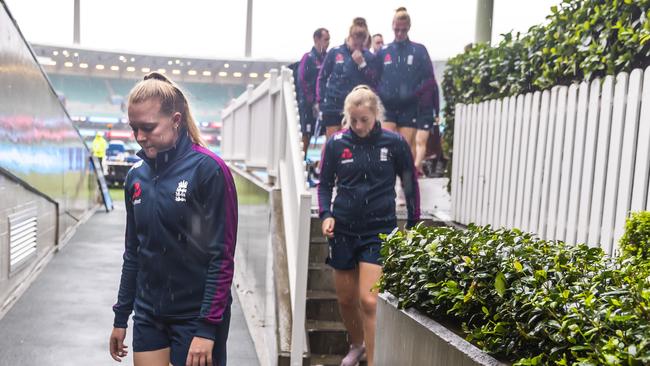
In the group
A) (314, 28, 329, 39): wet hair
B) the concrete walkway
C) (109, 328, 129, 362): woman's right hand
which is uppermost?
(314, 28, 329, 39): wet hair

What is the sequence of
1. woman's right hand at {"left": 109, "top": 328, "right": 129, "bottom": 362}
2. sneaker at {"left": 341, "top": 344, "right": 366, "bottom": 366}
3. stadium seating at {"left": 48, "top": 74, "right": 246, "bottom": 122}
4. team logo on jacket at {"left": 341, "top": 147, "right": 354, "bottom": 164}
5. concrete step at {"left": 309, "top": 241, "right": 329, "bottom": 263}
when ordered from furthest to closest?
stadium seating at {"left": 48, "top": 74, "right": 246, "bottom": 122}
concrete step at {"left": 309, "top": 241, "right": 329, "bottom": 263}
sneaker at {"left": 341, "top": 344, "right": 366, "bottom": 366}
team logo on jacket at {"left": 341, "top": 147, "right": 354, "bottom": 164}
woman's right hand at {"left": 109, "top": 328, "right": 129, "bottom": 362}

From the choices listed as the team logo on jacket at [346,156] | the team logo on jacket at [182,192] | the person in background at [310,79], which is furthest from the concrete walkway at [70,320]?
the team logo on jacket at [182,192]

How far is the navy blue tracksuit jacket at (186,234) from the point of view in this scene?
271cm

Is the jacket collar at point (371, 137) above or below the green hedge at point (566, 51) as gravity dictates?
below

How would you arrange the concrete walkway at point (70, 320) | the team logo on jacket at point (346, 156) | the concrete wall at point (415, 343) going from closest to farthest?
the concrete wall at point (415, 343)
the team logo on jacket at point (346, 156)
the concrete walkway at point (70, 320)

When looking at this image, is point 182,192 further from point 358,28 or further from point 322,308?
point 358,28

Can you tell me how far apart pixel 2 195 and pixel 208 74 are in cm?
4449

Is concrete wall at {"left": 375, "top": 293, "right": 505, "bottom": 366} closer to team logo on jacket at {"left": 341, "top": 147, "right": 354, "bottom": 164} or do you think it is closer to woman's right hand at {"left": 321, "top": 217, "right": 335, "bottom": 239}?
woman's right hand at {"left": 321, "top": 217, "right": 335, "bottom": 239}

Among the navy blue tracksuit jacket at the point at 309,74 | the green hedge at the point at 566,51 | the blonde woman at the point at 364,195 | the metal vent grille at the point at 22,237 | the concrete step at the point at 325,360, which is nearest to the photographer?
the blonde woman at the point at 364,195

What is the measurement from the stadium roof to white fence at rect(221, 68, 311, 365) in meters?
33.6

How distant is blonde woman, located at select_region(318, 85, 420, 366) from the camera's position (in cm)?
455

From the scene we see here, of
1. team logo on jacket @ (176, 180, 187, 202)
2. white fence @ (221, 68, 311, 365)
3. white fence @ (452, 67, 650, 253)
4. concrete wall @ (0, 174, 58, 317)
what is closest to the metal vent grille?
concrete wall @ (0, 174, 58, 317)

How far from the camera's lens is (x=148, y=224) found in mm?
2787

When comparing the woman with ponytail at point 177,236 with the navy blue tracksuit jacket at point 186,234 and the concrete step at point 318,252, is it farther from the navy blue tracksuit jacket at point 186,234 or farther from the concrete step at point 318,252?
the concrete step at point 318,252
